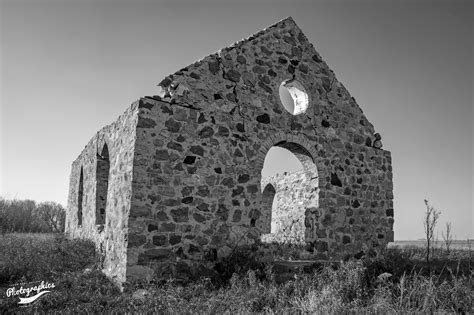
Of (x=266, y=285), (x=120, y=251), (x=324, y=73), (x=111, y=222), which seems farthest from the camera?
(x=324, y=73)

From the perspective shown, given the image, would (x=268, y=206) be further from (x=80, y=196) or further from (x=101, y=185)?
(x=101, y=185)

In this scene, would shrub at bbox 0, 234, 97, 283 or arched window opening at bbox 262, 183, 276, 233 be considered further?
arched window opening at bbox 262, 183, 276, 233

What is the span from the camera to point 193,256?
7426 millimetres

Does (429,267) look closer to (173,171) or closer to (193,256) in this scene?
(193,256)

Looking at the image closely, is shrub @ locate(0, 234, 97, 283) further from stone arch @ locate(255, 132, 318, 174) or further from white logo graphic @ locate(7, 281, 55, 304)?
stone arch @ locate(255, 132, 318, 174)

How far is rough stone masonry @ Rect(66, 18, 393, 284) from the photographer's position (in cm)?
721

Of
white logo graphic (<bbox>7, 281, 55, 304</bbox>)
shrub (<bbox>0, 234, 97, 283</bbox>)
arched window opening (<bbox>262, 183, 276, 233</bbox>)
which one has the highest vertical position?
arched window opening (<bbox>262, 183, 276, 233</bbox>)

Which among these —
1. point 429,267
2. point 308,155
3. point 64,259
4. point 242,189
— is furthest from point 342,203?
point 64,259

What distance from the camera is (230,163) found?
26.9ft

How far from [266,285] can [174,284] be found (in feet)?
5.46

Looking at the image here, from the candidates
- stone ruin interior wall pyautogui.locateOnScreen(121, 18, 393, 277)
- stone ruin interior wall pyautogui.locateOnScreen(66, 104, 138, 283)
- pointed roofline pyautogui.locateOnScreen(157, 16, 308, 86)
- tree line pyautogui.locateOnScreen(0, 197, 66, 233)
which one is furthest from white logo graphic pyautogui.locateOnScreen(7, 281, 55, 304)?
tree line pyautogui.locateOnScreen(0, 197, 66, 233)

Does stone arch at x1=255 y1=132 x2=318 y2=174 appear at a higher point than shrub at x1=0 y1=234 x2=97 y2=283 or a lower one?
higher

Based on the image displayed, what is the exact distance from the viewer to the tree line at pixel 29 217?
1755 cm

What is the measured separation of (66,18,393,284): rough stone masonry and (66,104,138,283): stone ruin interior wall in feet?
0.14
